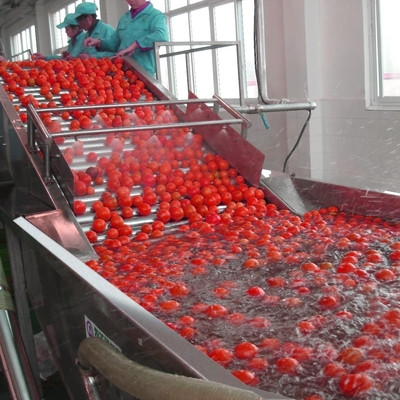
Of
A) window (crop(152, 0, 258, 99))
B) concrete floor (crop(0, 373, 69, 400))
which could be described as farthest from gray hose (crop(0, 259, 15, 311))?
window (crop(152, 0, 258, 99))

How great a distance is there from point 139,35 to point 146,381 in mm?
4851

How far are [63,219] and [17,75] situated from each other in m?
2.01

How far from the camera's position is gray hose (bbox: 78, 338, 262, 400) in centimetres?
89

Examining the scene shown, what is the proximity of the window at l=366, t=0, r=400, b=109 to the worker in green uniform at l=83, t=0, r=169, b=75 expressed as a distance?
244cm

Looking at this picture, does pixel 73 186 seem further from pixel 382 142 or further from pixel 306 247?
pixel 382 142

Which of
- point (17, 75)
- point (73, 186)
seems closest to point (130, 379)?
point (73, 186)

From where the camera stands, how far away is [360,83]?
6227 mm

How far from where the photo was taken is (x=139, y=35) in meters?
5.42

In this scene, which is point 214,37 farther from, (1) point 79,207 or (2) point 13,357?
(2) point 13,357

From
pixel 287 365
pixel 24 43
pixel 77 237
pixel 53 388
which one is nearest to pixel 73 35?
pixel 77 237

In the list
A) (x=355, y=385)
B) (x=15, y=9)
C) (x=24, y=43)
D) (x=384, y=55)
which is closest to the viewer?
(x=355, y=385)

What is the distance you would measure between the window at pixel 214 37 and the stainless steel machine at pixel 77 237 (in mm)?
4319

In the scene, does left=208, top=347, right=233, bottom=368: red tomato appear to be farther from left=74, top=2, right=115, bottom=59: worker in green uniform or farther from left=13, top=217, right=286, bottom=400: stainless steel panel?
left=74, top=2, right=115, bottom=59: worker in green uniform

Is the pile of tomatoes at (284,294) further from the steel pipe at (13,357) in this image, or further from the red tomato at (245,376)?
the steel pipe at (13,357)
